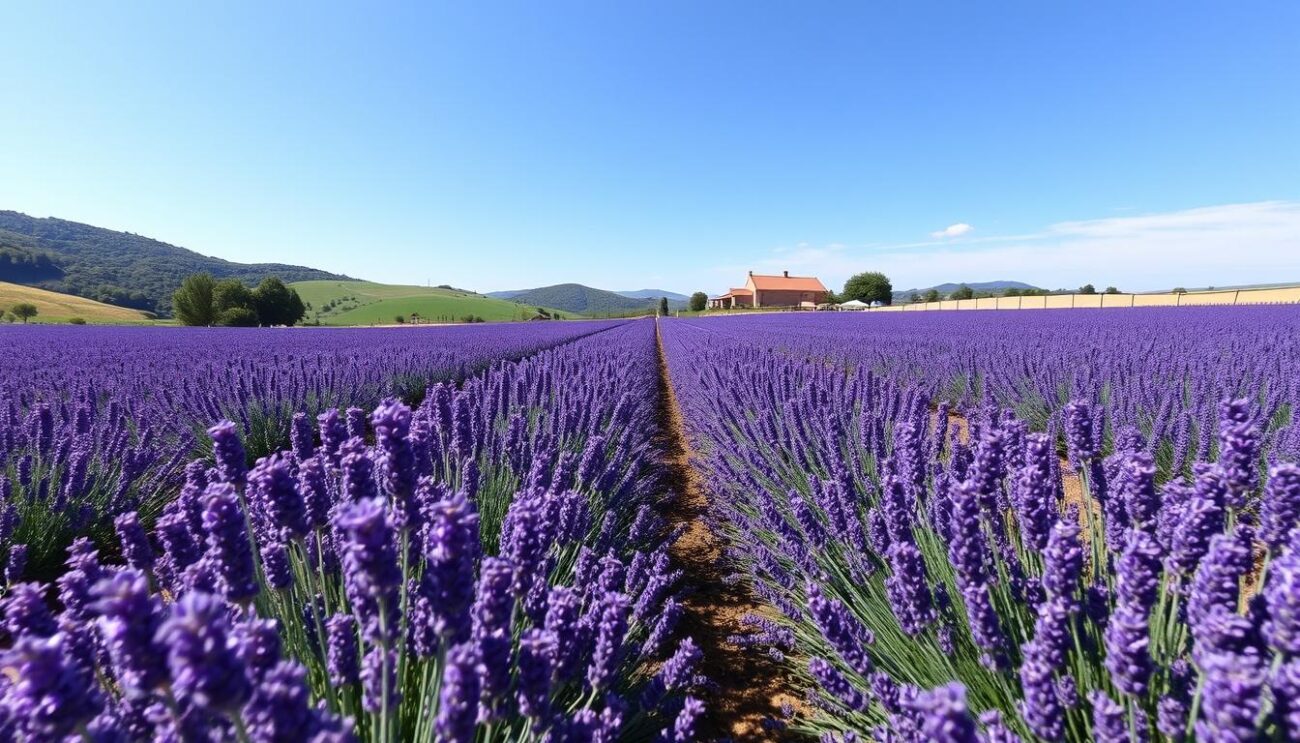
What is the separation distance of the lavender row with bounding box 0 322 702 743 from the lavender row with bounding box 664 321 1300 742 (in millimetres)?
505

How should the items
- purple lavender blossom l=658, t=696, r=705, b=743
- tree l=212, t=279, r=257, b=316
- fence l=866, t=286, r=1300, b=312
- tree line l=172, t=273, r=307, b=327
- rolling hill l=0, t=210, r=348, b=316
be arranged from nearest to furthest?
purple lavender blossom l=658, t=696, r=705, b=743 → fence l=866, t=286, r=1300, b=312 → tree line l=172, t=273, r=307, b=327 → tree l=212, t=279, r=257, b=316 → rolling hill l=0, t=210, r=348, b=316

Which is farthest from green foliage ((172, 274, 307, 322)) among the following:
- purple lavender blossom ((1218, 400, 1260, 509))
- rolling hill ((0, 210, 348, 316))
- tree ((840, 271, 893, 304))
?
tree ((840, 271, 893, 304))

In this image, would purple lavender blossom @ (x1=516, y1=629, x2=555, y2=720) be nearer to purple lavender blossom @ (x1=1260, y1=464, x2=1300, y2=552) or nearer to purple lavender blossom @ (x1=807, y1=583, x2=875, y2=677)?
purple lavender blossom @ (x1=807, y1=583, x2=875, y2=677)

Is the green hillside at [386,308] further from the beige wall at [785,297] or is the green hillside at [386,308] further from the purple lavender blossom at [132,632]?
the purple lavender blossom at [132,632]

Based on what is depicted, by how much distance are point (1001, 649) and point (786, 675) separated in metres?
1.16

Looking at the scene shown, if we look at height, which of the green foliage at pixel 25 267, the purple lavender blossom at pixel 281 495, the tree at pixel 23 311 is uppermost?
the green foliage at pixel 25 267

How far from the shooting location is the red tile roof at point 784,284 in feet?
240

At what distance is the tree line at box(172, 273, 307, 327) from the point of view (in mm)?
44000

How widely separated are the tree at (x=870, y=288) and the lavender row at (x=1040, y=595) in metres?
71.1

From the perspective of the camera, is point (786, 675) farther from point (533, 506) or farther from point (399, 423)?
point (399, 423)

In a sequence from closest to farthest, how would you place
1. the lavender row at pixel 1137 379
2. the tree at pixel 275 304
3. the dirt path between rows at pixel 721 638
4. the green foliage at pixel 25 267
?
the dirt path between rows at pixel 721 638 → the lavender row at pixel 1137 379 → the tree at pixel 275 304 → the green foliage at pixel 25 267

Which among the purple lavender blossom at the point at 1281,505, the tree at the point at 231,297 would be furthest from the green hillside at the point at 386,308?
the purple lavender blossom at the point at 1281,505

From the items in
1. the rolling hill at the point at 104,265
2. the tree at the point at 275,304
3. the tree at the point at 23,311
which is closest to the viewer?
the tree at the point at 23,311

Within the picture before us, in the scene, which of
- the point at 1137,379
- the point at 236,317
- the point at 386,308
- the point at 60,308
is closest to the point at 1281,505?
the point at 1137,379
